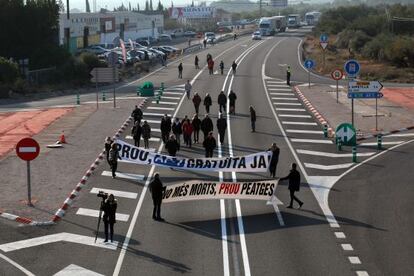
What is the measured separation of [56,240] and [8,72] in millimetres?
42309

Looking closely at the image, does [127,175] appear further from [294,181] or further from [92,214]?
[294,181]

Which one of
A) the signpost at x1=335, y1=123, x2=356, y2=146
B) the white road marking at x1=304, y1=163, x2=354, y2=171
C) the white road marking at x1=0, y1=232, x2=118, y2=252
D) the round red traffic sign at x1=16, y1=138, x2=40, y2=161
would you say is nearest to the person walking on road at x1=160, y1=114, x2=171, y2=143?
the white road marking at x1=304, y1=163, x2=354, y2=171

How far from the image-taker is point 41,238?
19031mm

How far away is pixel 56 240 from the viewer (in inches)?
742

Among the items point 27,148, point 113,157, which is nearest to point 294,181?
point 113,157

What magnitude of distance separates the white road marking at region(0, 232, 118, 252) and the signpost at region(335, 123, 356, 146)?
1549cm

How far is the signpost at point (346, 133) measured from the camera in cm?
3152

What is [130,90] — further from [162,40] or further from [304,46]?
[162,40]

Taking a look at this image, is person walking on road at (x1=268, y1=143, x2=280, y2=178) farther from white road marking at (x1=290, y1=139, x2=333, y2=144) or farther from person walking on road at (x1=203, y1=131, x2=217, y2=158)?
white road marking at (x1=290, y1=139, x2=333, y2=144)

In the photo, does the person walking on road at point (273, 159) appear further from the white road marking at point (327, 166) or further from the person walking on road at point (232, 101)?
the person walking on road at point (232, 101)

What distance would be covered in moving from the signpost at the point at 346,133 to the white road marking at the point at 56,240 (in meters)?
15.5

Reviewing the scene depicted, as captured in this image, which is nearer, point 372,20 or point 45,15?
point 45,15

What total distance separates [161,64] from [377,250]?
59989 millimetres

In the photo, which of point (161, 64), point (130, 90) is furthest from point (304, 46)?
point (130, 90)
